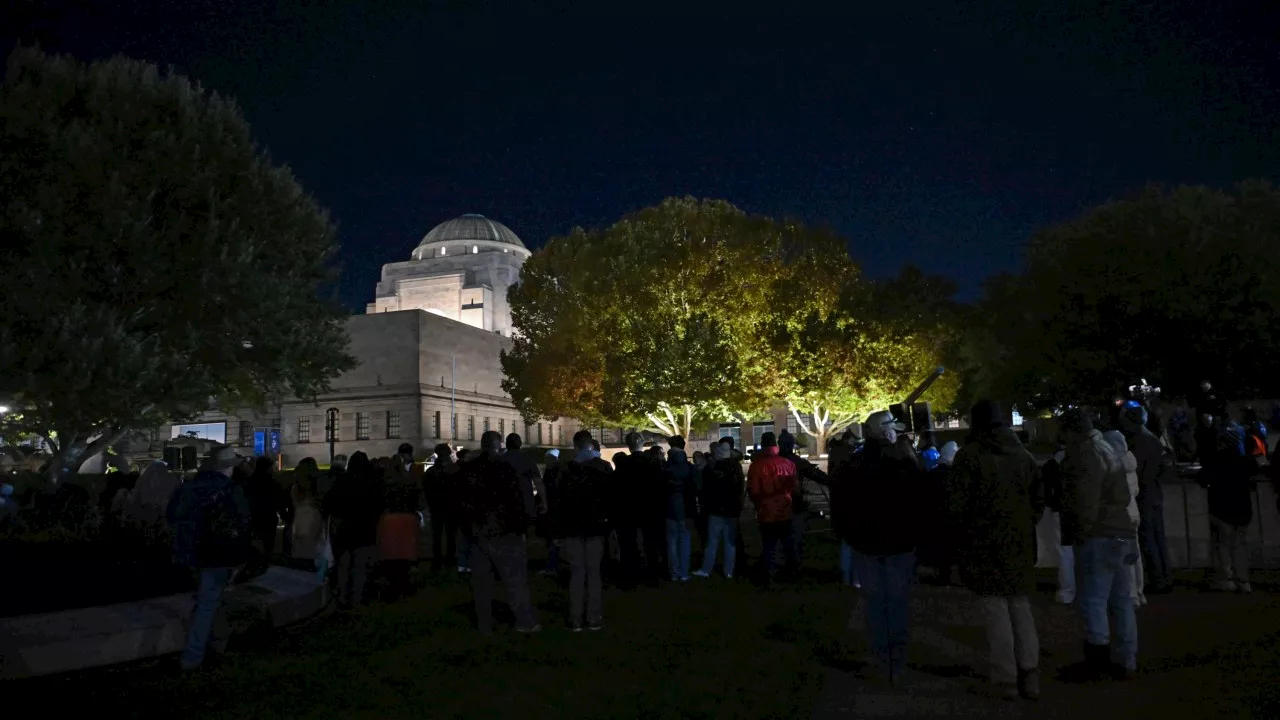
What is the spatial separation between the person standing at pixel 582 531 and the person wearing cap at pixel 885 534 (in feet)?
10.4

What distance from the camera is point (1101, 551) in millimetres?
7141

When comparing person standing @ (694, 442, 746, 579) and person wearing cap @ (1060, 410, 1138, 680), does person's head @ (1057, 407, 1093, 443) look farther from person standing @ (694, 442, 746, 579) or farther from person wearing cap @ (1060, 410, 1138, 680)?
person standing @ (694, 442, 746, 579)

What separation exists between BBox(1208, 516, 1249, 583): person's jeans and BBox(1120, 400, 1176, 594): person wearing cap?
560 mm

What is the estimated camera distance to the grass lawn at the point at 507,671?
688 cm

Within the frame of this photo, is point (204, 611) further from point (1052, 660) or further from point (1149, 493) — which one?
point (1149, 493)

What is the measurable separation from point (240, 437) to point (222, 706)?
67.9 m

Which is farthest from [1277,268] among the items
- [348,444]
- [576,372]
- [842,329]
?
[348,444]

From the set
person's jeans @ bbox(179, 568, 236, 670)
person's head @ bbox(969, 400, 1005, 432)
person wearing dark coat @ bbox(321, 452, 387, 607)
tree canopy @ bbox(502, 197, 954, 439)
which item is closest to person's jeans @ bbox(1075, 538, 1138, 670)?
person's head @ bbox(969, 400, 1005, 432)

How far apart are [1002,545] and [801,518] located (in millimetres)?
6928

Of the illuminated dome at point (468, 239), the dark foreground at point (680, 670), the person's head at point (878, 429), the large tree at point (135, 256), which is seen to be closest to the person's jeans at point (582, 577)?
the dark foreground at point (680, 670)

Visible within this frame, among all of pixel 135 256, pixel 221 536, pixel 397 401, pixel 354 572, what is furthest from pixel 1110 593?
pixel 397 401

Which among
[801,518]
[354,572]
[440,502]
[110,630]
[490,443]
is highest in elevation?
[490,443]

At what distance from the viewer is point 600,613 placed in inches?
388

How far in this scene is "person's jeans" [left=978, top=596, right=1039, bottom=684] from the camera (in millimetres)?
6629
